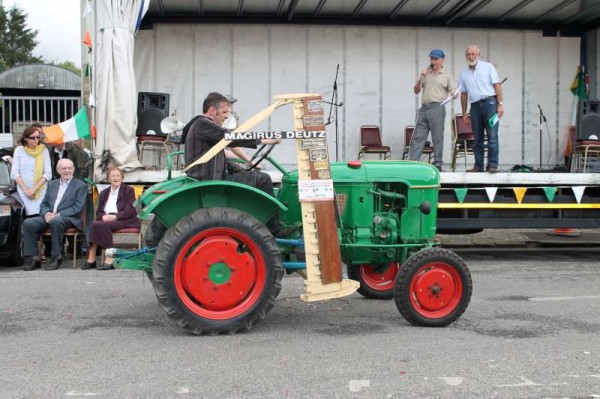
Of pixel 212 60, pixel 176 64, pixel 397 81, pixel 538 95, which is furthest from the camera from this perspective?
pixel 538 95

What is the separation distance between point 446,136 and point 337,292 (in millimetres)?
8497

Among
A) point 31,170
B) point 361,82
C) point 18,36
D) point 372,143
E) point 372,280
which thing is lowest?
point 372,280

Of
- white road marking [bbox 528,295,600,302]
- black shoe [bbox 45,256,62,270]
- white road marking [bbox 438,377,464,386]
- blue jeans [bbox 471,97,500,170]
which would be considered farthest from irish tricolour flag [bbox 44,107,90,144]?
white road marking [bbox 438,377,464,386]

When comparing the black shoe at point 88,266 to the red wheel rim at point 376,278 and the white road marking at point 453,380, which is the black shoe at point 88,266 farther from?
the white road marking at point 453,380

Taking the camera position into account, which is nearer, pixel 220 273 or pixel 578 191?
pixel 220 273

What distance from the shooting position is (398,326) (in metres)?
5.13

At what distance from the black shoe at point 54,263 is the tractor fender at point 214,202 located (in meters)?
3.83

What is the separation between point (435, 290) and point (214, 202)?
1.76m

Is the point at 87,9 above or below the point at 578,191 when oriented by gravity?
above

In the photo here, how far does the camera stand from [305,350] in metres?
4.46

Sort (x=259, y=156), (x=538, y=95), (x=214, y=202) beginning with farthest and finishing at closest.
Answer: (x=538, y=95) < (x=259, y=156) < (x=214, y=202)

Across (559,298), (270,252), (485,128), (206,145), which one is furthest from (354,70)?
(270,252)

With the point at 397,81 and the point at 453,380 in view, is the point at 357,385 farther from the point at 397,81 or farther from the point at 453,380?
the point at 397,81

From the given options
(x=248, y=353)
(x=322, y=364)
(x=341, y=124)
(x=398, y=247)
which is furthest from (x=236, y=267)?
(x=341, y=124)
